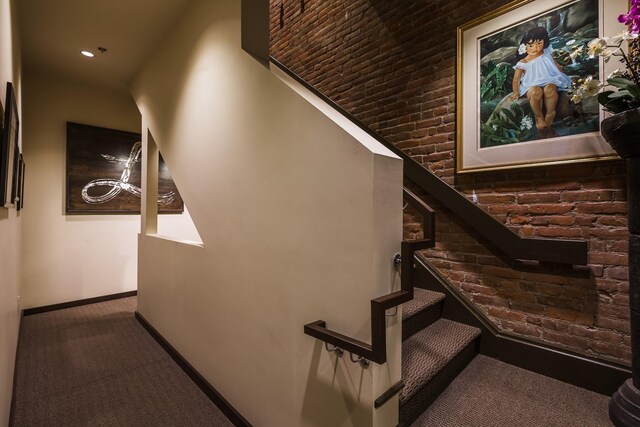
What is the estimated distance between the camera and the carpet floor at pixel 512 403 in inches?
58.9

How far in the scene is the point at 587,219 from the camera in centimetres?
183

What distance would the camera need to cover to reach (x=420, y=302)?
7.13ft

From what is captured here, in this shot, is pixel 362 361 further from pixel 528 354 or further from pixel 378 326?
pixel 528 354

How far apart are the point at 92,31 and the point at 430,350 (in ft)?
12.7

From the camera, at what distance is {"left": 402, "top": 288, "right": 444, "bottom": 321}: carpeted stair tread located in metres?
1.98

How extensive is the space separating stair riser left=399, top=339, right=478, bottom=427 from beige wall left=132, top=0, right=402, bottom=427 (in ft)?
0.57

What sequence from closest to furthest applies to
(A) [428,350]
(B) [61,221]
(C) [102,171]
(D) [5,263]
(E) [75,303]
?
(D) [5,263], (A) [428,350], (B) [61,221], (E) [75,303], (C) [102,171]

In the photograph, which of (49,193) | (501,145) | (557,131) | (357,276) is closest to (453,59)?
(501,145)

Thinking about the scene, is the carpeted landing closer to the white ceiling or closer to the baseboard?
the baseboard

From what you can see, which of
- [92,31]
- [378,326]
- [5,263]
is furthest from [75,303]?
[378,326]

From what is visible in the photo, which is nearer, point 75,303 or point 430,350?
point 430,350

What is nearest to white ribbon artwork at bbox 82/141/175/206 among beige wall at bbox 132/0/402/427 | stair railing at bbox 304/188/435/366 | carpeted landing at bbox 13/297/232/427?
carpeted landing at bbox 13/297/232/427

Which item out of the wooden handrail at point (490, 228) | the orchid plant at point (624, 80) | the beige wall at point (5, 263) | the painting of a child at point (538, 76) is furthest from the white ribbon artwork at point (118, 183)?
the orchid plant at point (624, 80)

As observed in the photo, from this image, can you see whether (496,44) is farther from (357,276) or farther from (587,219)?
(357,276)
